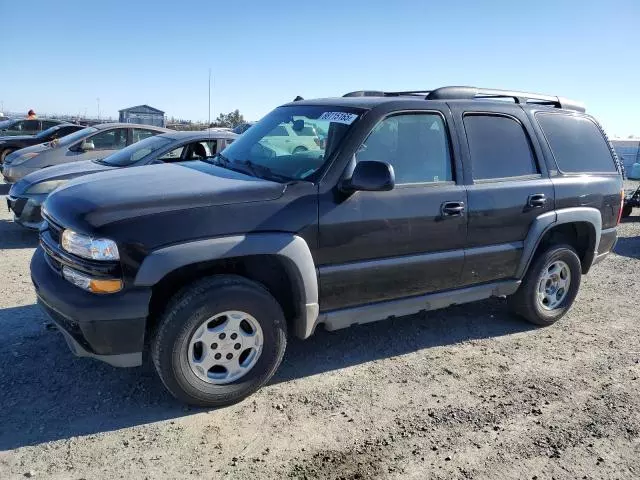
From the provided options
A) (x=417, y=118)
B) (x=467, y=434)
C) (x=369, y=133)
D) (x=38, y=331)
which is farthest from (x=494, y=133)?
(x=38, y=331)

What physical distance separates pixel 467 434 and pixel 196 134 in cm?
581

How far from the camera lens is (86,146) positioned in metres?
9.03

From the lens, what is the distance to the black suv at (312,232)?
3084mm

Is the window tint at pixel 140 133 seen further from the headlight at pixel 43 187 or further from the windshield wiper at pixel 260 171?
the windshield wiper at pixel 260 171

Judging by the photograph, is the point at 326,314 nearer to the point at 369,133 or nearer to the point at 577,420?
the point at 369,133

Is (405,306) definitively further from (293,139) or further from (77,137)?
(77,137)

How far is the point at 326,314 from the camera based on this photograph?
146 inches

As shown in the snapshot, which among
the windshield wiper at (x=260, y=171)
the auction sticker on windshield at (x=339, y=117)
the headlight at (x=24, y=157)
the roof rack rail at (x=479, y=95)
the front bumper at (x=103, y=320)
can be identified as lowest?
the front bumper at (x=103, y=320)

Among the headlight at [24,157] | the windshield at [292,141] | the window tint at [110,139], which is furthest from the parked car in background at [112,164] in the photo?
the windshield at [292,141]

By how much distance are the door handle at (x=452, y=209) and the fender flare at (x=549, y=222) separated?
33.3 inches

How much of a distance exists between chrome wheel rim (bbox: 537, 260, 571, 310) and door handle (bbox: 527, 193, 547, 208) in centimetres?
65

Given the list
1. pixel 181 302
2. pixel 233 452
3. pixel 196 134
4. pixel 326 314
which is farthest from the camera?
pixel 196 134

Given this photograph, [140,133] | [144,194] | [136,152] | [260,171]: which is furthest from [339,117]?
[140,133]

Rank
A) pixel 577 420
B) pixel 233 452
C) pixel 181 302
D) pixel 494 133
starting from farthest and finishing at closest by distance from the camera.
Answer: pixel 494 133
pixel 577 420
pixel 181 302
pixel 233 452
